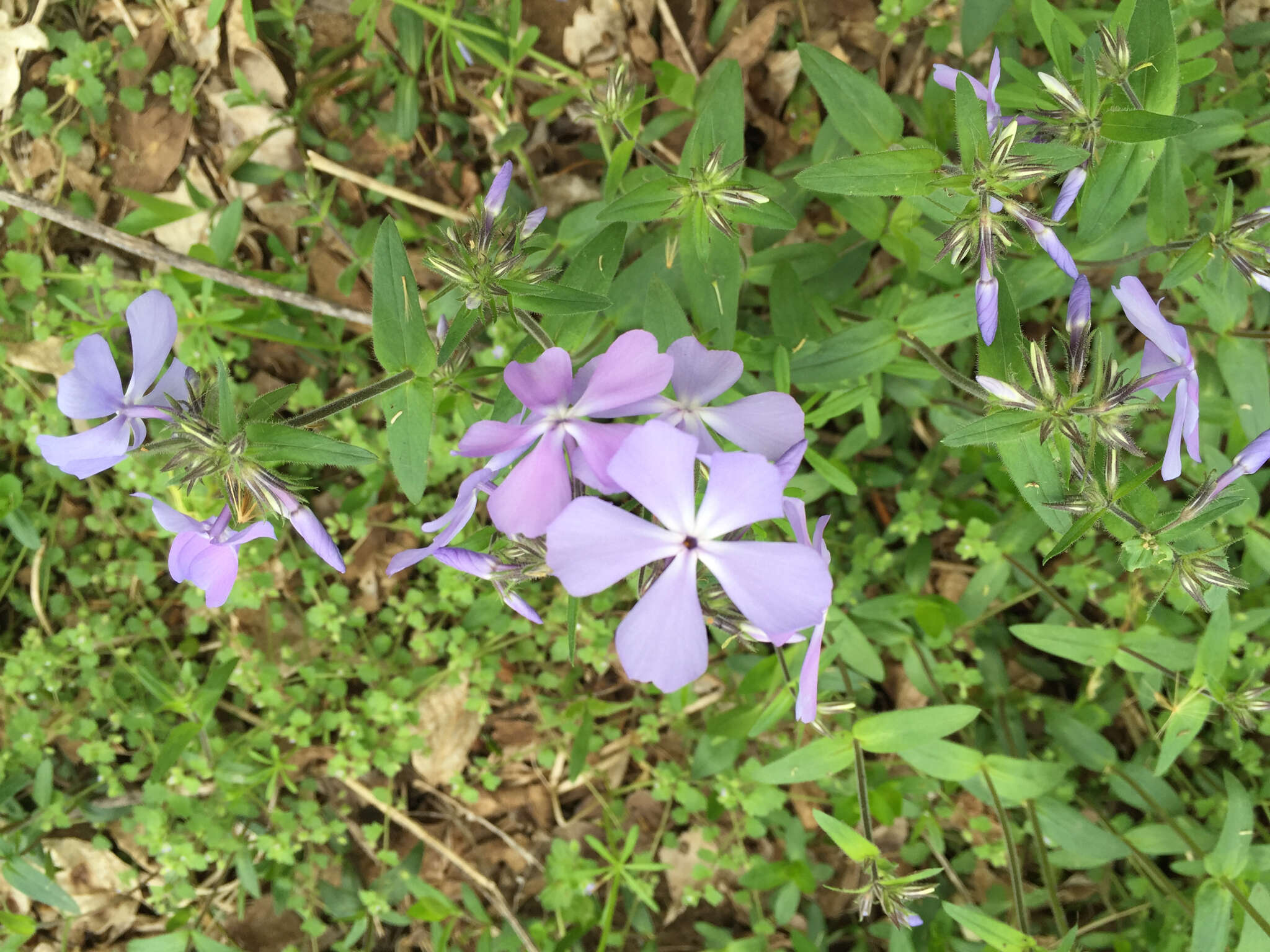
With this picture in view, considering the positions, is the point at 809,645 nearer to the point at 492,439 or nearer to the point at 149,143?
the point at 492,439

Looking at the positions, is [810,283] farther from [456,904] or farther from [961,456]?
[456,904]

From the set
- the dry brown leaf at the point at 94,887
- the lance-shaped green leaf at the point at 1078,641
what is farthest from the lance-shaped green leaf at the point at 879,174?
the dry brown leaf at the point at 94,887

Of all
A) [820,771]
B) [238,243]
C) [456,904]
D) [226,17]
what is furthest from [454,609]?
[226,17]

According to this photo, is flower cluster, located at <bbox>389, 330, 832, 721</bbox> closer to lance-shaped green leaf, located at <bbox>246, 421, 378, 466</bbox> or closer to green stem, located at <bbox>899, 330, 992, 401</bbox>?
lance-shaped green leaf, located at <bbox>246, 421, 378, 466</bbox>

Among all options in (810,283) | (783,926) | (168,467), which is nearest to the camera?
(168,467)

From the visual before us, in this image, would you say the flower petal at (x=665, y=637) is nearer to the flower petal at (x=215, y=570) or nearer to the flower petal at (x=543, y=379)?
the flower petal at (x=543, y=379)
